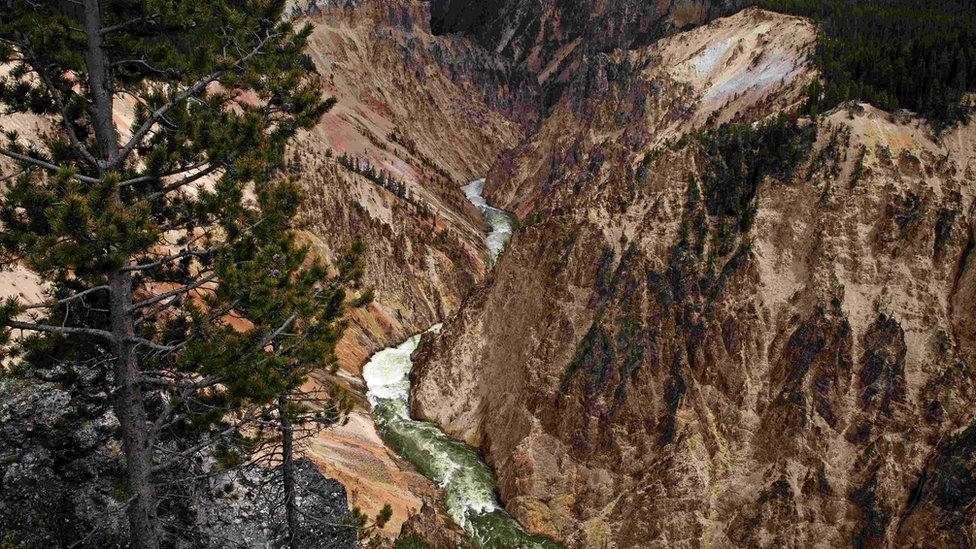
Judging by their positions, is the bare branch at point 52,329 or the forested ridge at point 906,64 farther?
the forested ridge at point 906,64

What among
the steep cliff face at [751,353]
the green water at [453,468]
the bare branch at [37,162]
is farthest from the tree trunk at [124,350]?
the steep cliff face at [751,353]

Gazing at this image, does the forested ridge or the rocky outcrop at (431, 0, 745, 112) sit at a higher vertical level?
the rocky outcrop at (431, 0, 745, 112)

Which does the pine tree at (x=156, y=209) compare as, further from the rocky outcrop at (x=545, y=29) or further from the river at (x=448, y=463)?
the rocky outcrop at (x=545, y=29)

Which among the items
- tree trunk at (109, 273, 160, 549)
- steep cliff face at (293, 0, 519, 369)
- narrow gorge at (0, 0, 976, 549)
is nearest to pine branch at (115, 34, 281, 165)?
narrow gorge at (0, 0, 976, 549)

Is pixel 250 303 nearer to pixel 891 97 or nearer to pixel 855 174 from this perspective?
pixel 855 174

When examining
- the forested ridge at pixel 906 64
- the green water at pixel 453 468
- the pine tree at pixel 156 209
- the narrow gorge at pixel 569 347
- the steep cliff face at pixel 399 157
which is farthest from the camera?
the steep cliff face at pixel 399 157

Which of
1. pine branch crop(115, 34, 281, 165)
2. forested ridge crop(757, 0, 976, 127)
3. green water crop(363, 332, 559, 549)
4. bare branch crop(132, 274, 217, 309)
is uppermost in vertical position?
forested ridge crop(757, 0, 976, 127)

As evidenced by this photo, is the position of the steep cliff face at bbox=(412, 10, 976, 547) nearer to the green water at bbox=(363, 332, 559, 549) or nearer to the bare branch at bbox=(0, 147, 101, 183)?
the green water at bbox=(363, 332, 559, 549)
